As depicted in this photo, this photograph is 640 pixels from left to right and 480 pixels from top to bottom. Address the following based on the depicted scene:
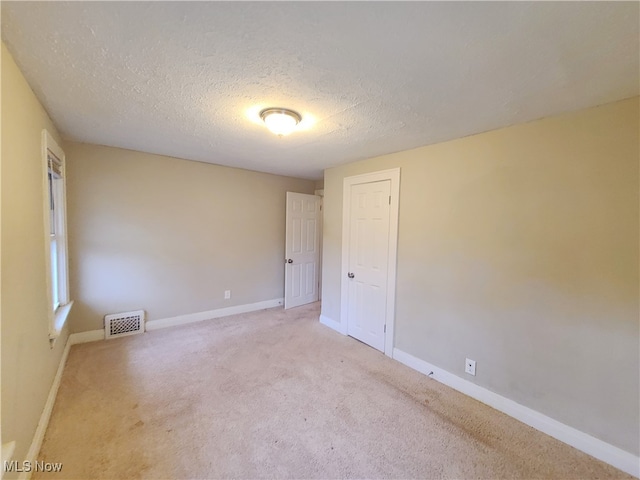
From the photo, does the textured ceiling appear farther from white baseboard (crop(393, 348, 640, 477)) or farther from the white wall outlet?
white baseboard (crop(393, 348, 640, 477))

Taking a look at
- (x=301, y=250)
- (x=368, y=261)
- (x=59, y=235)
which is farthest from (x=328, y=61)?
(x=301, y=250)

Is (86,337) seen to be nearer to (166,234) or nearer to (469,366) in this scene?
(166,234)

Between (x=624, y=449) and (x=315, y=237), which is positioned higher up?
(x=315, y=237)

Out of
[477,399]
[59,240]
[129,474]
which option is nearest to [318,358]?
[477,399]

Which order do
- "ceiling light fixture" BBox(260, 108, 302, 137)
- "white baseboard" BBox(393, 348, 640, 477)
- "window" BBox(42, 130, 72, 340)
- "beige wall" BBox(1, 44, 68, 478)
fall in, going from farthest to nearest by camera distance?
"window" BBox(42, 130, 72, 340), "ceiling light fixture" BBox(260, 108, 302, 137), "white baseboard" BBox(393, 348, 640, 477), "beige wall" BBox(1, 44, 68, 478)

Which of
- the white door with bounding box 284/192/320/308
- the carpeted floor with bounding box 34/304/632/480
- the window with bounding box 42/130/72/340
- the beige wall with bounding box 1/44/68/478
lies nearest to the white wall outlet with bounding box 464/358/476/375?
the carpeted floor with bounding box 34/304/632/480

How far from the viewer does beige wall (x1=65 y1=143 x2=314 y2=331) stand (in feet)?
9.95

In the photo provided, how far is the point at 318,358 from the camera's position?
114 inches

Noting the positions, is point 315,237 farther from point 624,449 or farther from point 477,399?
point 624,449

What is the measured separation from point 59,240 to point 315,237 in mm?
3269

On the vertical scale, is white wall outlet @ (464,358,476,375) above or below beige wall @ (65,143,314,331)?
below

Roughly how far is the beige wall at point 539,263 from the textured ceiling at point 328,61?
265 mm

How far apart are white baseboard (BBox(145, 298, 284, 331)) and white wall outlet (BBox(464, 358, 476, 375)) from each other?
299cm

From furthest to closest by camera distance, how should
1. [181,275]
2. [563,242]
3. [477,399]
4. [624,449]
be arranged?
[181,275] → [477,399] → [563,242] → [624,449]
